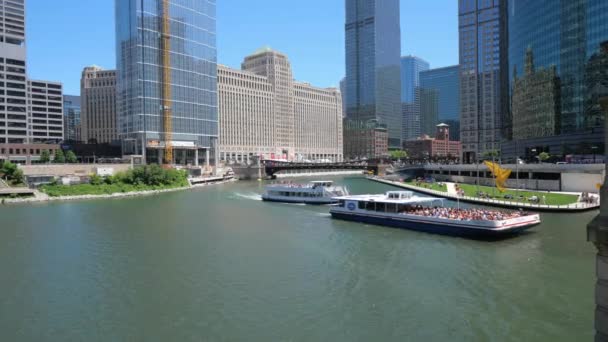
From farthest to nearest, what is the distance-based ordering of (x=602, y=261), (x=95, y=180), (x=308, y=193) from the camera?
1. (x=95, y=180)
2. (x=308, y=193)
3. (x=602, y=261)

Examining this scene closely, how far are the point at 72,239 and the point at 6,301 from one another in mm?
21302

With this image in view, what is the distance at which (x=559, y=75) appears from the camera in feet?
400

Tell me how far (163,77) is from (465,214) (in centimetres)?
15046

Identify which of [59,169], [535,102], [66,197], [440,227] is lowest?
[440,227]

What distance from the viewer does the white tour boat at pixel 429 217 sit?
153ft

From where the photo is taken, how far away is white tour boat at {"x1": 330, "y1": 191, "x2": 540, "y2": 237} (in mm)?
46500

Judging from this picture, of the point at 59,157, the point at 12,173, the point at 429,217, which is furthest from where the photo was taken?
the point at 59,157

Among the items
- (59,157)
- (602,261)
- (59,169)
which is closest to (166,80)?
(59,157)

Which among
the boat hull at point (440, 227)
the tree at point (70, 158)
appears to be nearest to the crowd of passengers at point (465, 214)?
the boat hull at point (440, 227)

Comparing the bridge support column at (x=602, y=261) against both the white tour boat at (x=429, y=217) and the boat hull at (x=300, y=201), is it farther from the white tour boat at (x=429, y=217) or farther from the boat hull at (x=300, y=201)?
the boat hull at (x=300, y=201)

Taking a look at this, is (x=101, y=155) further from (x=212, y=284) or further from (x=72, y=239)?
(x=212, y=284)

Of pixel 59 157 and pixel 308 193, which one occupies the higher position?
pixel 59 157

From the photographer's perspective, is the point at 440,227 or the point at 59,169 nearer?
the point at 440,227

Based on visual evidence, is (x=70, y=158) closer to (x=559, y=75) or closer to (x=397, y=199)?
(x=397, y=199)
